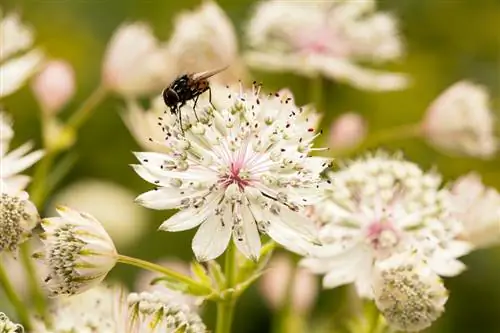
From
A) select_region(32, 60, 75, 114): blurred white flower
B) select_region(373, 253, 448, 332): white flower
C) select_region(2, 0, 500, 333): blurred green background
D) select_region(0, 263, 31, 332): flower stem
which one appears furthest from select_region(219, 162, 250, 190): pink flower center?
select_region(2, 0, 500, 333): blurred green background

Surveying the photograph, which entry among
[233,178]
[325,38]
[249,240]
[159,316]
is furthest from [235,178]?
[325,38]

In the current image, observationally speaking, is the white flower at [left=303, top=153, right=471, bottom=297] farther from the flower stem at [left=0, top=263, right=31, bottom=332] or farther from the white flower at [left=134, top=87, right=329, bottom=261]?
the flower stem at [left=0, top=263, right=31, bottom=332]

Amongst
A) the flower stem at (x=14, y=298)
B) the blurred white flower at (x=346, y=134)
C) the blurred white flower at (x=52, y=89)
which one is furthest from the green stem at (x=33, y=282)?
the blurred white flower at (x=346, y=134)

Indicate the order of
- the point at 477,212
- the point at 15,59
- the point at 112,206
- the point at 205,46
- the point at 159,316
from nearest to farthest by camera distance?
the point at 159,316 < the point at 477,212 < the point at 15,59 < the point at 205,46 < the point at 112,206

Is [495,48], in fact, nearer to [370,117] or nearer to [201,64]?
[370,117]

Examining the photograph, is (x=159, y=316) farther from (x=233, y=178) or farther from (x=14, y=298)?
(x=14, y=298)

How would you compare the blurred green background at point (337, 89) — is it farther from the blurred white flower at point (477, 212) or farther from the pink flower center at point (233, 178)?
the pink flower center at point (233, 178)

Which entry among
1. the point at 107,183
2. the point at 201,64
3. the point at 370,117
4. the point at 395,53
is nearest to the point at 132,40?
the point at 201,64
